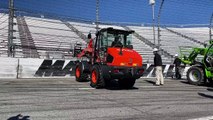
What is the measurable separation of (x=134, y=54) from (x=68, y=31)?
15.2m

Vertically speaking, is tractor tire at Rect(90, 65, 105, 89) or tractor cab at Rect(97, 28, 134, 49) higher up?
tractor cab at Rect(97, 28, 134, 49)

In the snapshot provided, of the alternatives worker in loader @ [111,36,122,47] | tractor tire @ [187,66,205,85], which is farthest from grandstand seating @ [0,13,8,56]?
tractor tire @ [187,66,205,85]

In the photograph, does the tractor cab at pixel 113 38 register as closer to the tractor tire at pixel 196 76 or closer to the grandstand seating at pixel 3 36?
the tractor tire at pixel 196 76

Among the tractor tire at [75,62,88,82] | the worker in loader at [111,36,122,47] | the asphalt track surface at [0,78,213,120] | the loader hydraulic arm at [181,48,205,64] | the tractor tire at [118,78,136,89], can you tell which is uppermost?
the worker in loader at [111,36,122,47]

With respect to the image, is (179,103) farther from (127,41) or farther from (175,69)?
(175,69)

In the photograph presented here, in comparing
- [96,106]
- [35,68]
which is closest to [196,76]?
[35,68]

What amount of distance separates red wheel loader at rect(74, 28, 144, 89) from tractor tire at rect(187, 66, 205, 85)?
412 centimetres

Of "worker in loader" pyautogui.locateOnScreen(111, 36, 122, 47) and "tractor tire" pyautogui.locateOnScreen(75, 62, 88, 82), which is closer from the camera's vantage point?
"worker in loader" pyautogui.locateOnScreen(111, 36, 122, 47)

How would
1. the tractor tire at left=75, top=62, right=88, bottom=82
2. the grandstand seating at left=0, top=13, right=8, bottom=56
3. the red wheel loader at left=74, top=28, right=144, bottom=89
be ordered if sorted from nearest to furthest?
the red wheel loader at left=74, top=28, right=144, bottom=89 < the tractor tire at left=75, top=62, right=88, bottom=82 < the grandstand seating at left=0, top=13, right=8, bottom=56

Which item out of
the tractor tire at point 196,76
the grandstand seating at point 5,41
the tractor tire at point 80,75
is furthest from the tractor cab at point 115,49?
the grandstand seating at point 5,41

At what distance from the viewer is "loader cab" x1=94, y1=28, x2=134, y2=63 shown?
1141cm

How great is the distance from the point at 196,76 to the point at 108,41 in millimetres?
5558

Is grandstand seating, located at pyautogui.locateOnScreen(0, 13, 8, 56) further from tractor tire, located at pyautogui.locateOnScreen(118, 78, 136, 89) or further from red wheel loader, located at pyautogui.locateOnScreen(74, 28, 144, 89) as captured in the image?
tractor tire, located at pyautogui.locateOnScreen(118, 78, 136, 89)

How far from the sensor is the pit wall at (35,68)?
47.3ft
